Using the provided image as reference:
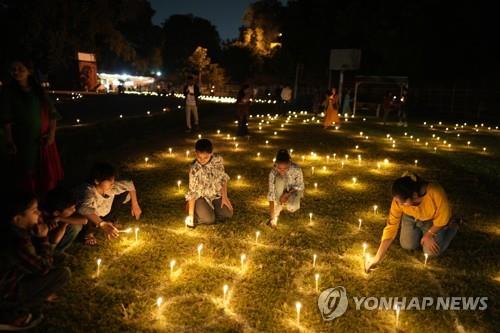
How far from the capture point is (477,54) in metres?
31.0

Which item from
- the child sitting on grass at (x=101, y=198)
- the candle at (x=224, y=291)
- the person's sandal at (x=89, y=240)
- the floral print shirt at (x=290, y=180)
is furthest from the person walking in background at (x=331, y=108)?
the candle at (x=224, y=291)

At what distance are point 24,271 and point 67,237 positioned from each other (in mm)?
1080

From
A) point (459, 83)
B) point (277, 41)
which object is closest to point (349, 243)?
point (459, 83)

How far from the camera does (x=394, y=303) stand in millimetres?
4227

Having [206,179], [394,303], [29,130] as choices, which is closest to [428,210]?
[394,303]

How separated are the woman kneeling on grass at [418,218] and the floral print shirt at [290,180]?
1.55 metres

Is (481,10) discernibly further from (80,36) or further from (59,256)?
(59,256)

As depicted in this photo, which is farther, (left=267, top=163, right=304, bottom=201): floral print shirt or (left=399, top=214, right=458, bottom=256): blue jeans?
(left=267, top=163, right=304, bottom=201): floral print shirt

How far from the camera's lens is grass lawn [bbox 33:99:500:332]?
12.9 feet

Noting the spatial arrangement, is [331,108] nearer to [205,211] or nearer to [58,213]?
[205,211]

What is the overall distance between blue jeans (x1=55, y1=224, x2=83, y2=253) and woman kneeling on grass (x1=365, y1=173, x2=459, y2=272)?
11.1 feet

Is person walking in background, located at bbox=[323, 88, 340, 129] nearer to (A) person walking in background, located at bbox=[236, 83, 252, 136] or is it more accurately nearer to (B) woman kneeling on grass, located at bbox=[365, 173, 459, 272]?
(A) person walking in background, located at bbox=[236, 83, 252, 136]

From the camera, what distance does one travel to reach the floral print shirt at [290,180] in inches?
240

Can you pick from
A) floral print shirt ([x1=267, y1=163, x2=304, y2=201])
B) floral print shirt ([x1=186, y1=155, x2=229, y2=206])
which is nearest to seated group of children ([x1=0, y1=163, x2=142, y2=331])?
floral print shirt ([x1=186, y1=155, x2=229, y2=206])
